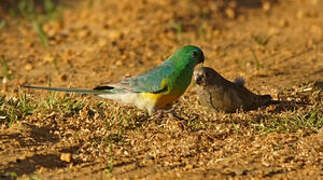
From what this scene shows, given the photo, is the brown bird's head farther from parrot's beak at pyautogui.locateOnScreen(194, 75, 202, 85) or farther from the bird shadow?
the bird shadow

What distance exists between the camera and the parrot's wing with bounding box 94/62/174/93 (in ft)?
17.2

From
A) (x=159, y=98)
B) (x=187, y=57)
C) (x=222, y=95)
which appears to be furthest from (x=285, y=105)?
(x=159, y=98)

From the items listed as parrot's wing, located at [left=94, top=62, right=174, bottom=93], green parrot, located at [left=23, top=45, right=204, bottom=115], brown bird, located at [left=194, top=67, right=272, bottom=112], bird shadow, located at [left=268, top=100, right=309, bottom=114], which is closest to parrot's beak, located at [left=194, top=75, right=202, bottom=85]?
brown bird, located at [left=194, top=67, right=272, bottom=112]

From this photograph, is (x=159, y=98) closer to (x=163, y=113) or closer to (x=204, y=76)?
(x=163, y=113)

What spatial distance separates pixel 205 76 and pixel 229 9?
405cm

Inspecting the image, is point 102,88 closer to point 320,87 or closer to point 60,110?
point 60,110

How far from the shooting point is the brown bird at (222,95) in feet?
18.5

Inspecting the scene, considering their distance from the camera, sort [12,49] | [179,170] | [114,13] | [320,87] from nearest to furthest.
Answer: [179,170] < [320,87] < [12,49] < [114,13]

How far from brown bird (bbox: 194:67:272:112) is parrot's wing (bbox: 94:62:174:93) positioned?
17.4 inches

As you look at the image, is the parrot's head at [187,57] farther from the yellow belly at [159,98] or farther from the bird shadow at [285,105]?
the bird shadow at [285,105]

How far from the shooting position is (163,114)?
5.51 m

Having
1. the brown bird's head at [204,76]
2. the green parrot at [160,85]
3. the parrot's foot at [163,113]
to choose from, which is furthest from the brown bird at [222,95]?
the parrot's foot at [163,113]

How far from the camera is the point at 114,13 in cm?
912

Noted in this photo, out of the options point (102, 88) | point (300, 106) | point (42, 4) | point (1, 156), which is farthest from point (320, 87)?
point (42, 4)
